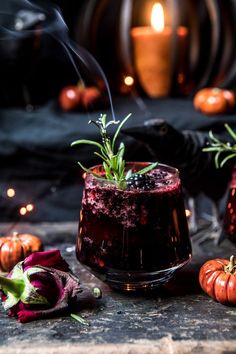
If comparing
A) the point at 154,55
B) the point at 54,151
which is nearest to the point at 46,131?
the point at 54,151

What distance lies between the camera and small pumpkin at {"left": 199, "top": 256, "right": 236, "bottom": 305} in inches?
35.2

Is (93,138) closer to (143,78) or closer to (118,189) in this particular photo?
(143,78)

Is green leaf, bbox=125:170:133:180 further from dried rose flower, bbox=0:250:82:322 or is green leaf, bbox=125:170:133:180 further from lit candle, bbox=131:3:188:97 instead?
lit candle, bbox=131:3:188:97

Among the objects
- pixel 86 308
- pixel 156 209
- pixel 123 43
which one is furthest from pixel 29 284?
pixel 123 43

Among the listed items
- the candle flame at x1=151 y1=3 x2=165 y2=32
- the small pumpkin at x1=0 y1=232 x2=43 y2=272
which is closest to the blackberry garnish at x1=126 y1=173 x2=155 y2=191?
the small pumpkin at x1=0 y1=232 x2=43 y2=272

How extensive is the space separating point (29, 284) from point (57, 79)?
1651mm

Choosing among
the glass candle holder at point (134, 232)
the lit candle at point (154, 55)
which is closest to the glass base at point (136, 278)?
the glass candle holder at point (134, 232)

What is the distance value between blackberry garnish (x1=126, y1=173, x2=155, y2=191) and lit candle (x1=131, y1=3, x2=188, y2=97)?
4.09 feet

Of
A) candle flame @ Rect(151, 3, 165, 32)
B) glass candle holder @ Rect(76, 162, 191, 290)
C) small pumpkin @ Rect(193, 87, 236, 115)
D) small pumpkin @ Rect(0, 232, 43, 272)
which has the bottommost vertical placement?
small pumpkin @ Rect(193, 87, 236, 115)

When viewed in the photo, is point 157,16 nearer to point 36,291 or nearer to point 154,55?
point 154,55

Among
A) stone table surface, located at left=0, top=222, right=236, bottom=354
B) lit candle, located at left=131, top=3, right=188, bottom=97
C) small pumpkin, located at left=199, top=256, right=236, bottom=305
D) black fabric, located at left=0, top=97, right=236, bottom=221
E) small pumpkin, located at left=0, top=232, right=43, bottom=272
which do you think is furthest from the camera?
lit candle, located at left=131, top=3, right=188, bottom=97

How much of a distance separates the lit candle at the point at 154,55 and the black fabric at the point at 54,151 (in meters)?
0.12

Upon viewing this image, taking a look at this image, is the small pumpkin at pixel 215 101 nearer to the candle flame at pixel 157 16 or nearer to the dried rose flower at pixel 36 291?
the candle flame at pixel 157 16

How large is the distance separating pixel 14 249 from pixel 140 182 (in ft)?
0.85
